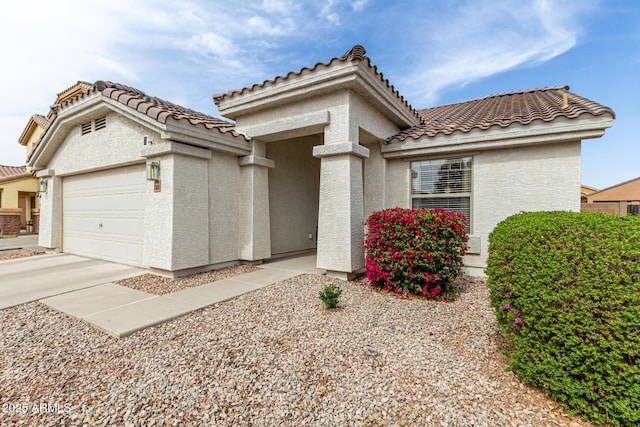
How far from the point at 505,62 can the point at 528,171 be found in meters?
5.29

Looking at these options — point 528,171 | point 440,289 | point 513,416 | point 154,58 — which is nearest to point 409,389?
point 513,416

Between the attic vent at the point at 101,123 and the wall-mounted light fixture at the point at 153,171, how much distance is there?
10.9 ft

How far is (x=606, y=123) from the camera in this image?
5.40 m

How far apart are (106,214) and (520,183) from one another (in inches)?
449

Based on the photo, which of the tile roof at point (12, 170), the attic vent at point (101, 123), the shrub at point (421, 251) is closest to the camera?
the shrub at point (421, 251)

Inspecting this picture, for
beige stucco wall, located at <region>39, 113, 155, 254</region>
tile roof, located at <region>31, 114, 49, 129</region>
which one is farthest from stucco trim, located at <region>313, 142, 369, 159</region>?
tile roof, located at <region>31, 114, 49, 129</region>

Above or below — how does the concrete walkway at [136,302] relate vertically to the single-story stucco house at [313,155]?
below

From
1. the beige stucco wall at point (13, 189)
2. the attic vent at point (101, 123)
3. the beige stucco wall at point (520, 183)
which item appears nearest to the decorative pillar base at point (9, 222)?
the beige stucco wall at point (13, 189)

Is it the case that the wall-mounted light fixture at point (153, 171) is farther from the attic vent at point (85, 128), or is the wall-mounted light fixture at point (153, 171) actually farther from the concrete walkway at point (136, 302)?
the attic vent at point (85, 128)

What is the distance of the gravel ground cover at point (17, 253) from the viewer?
9.44 m

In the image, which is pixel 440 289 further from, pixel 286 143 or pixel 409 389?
pixel 286 143

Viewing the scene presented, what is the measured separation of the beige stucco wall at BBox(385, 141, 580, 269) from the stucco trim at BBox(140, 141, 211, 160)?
6682 mm

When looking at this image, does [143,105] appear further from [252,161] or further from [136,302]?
[136,302]

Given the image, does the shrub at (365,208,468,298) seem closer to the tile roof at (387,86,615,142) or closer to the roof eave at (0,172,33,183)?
the tile roof at (387,86,615,142)
